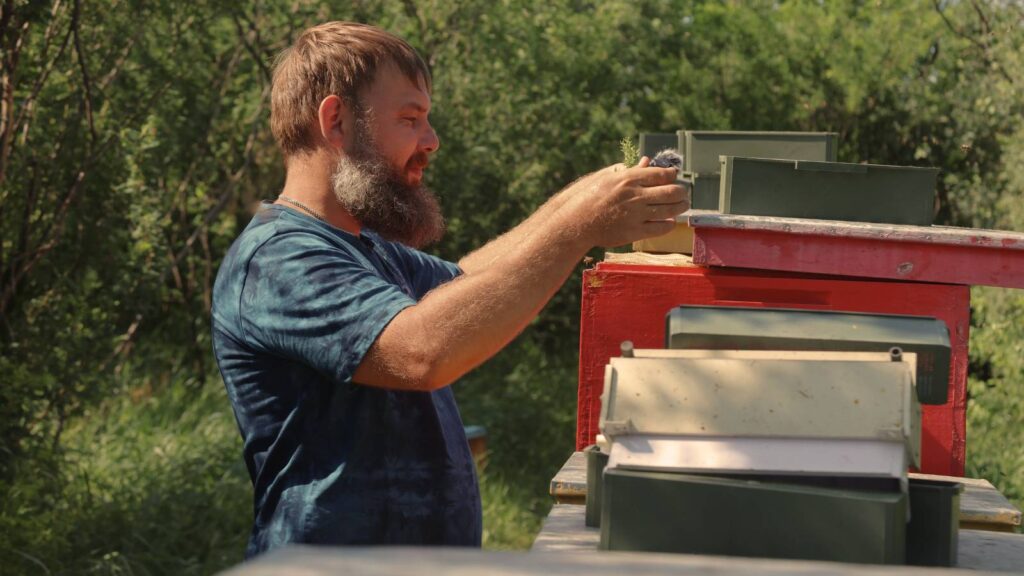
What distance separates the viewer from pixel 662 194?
2.28 metres

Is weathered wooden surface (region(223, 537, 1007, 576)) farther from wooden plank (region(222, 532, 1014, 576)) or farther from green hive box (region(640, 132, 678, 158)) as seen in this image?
green hive box (region(640, 132, 678, 158))

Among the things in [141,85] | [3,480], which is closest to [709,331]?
[3,480]

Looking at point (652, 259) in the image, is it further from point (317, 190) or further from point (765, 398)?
point (765, 398)

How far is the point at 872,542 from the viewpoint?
1.92 m

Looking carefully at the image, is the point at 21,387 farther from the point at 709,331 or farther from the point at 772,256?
the point at 709,331

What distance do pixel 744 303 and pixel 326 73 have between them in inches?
45.0

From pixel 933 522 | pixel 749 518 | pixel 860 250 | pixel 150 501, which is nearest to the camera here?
pixel 749 518

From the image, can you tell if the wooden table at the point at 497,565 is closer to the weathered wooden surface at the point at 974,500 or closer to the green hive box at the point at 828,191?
the weathered wooden surface at the point at 974,500

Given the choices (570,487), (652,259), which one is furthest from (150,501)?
(570,487)

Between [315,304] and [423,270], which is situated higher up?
[423,270]

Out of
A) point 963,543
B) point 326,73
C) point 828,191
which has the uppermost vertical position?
point 326,73

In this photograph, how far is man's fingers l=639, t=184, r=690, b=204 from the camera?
227cm

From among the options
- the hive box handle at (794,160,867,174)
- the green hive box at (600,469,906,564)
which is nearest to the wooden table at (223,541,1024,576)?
the green hive box at (600,469,906,564)

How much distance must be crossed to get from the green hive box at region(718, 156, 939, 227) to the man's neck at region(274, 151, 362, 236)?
1.08 meters
